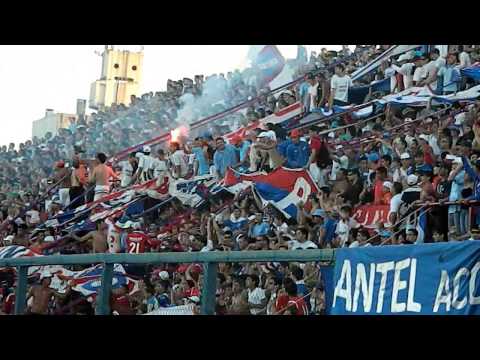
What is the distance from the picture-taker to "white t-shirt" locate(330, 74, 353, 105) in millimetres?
11094

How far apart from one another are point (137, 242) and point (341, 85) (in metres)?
3.19

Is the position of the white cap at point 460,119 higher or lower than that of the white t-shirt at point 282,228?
higher

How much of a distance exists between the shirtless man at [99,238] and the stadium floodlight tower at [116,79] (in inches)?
153

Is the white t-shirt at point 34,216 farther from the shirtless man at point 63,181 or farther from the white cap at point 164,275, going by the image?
the white cap at point 164,275

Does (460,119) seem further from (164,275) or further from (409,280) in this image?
(409,280)

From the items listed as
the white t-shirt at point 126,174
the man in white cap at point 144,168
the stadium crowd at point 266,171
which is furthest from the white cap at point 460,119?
the white t-shirt at point 126,174

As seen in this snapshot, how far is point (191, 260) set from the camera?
685cm

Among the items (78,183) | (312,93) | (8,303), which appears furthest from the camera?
(78,183)

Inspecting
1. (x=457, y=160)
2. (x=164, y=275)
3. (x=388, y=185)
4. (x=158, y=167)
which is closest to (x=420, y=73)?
(x=388, y=185)

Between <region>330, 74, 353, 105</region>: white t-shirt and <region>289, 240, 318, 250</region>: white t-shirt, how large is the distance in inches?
76.9

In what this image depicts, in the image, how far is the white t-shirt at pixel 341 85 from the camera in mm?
11094

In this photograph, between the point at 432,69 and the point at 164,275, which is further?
the point at 164,275

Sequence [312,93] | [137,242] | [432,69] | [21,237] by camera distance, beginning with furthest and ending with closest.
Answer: [21,237] < [137,242] < [312,93] < [432,69]
